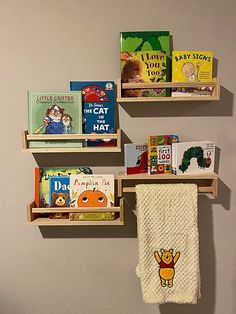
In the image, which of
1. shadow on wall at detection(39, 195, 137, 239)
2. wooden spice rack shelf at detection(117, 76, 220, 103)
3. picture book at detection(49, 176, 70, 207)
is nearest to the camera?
wooden spice rack shelf at detection(117, 76, 220, 103)

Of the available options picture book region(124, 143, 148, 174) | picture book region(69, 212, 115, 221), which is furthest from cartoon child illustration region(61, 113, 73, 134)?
picture book region(69, 212, 115, 221)

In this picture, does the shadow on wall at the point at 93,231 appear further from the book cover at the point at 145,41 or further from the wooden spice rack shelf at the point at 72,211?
the book cover at the point at 145,41

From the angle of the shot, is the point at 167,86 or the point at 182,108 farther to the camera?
the point at 182,108

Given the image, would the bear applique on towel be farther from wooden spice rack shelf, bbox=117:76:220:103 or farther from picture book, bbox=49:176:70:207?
wooden spice rack shelf, bbox=117:76:220:103

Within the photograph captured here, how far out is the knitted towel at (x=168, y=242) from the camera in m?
1.38

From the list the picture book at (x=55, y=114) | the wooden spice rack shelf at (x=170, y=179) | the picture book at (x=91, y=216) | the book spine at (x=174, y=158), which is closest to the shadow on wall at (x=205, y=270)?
the wooden spice rack shelf at (x=170, y=179)

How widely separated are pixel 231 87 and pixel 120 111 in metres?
0.46

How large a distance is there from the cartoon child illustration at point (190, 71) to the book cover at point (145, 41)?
10 centimetres

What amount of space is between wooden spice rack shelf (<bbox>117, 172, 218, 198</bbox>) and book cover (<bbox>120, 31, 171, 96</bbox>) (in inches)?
19.3

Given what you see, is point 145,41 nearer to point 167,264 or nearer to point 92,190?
point 92,190

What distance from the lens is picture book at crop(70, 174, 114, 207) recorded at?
Answer: 140 centimetres

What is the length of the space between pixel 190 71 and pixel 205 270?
0.87 m

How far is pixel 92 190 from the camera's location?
1407mm

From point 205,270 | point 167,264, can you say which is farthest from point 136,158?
point 205,270
